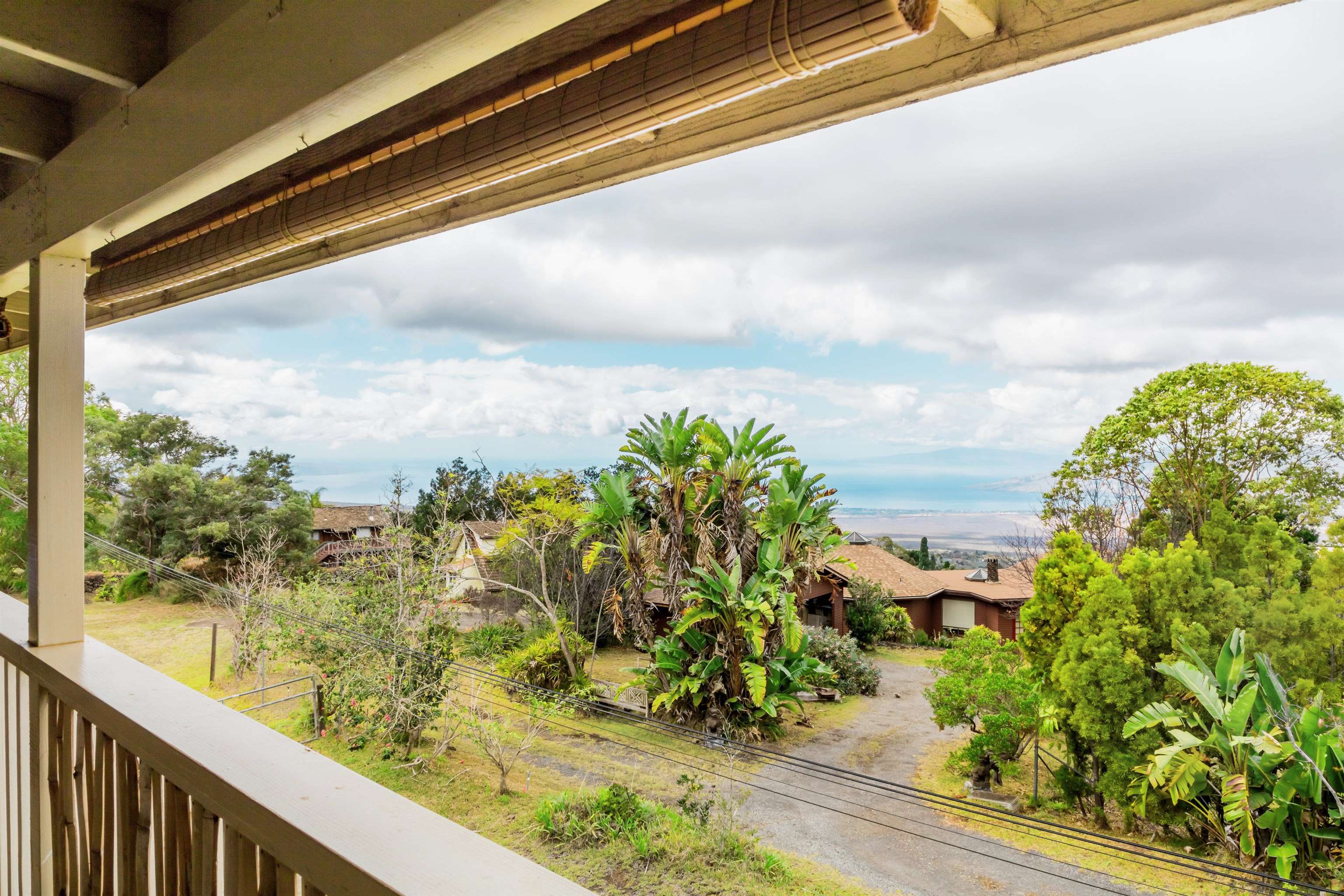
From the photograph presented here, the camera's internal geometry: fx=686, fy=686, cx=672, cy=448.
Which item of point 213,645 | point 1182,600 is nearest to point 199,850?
point 1182,600

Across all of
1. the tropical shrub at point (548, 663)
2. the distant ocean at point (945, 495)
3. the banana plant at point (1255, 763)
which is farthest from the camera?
the distant ocean at point (945, 495)

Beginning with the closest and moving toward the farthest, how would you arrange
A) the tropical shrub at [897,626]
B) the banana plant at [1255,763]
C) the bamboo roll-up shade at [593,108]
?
the bamboo roll-up shade at [593,108]
the banana plant at [1255,763]
the tropical shrub at [897,626]

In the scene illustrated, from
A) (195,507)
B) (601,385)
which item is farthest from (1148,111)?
(601,385)

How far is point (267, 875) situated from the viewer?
542 millimetres

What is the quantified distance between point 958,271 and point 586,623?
15743mm

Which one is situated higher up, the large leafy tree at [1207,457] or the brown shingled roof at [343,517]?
the large leafy tree at [1207,457]

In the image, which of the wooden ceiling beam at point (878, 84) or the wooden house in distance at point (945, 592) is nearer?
the wooden ceiling beam at point (878, 84)

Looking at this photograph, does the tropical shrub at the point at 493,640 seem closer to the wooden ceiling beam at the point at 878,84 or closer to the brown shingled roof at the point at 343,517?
the brown shingled roof at the point at 343,517

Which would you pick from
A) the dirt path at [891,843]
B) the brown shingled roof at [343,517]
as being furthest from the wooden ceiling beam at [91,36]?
the brown shingled roof at [343,517]

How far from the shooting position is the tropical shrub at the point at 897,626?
37.4 ft

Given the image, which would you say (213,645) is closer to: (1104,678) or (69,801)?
(69,801)

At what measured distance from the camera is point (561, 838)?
4.62 m

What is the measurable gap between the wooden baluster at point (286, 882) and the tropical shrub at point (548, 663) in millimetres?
7325

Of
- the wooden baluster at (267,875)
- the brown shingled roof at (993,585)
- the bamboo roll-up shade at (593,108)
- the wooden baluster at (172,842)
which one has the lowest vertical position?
the brown shingled roof at (993,585)
